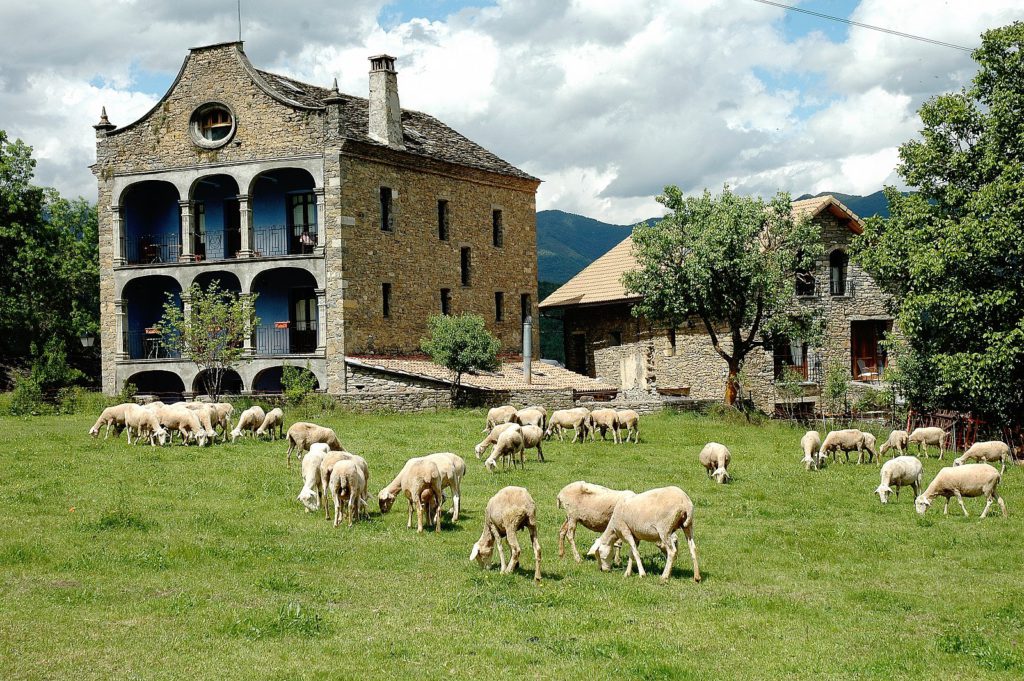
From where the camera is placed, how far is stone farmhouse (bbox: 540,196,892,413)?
42.2 metres

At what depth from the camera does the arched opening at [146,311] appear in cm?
4397

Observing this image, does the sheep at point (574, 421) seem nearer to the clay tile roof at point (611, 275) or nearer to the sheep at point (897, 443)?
the sheep at point (897, 443)

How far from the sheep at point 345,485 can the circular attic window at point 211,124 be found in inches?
1123

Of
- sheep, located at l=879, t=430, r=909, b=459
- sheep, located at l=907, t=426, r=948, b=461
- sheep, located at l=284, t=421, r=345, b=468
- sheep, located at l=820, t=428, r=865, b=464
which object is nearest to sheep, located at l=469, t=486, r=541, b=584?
sheep, located at l=284, t=421, r=345, b=468

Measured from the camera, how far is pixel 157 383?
45.2 meters

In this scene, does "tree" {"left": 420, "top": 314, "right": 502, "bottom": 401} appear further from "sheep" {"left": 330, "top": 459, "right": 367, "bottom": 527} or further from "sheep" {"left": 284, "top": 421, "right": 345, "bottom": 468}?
"sheep" {"left": 330, "top": 459, "right": 367, "bottom": 527}

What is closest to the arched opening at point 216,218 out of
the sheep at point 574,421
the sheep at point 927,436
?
the sheep at point 574,421

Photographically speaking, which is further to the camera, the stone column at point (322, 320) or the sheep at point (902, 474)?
the stone column at point (322, 320)

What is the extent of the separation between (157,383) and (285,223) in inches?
350

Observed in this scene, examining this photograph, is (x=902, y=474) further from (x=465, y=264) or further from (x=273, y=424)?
(x=465, y=264)

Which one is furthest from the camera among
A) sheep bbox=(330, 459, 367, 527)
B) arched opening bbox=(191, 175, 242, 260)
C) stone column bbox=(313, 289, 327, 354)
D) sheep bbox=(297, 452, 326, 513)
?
arched opening bbox=(191, 175, 242, 260)

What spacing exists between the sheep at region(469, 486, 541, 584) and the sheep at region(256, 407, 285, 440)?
15.3m

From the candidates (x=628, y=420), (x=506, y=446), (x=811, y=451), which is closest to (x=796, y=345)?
(x=628, y=420)

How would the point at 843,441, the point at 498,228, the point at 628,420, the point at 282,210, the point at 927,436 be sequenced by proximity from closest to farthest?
the point at 843,441 < the point at 927,436 < the point at 628,420 < the point at 282,210 < the point at 498,228
